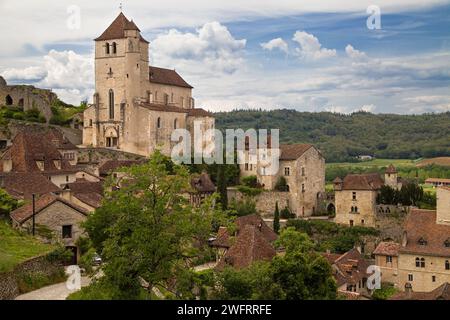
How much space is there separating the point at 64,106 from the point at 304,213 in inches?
1554

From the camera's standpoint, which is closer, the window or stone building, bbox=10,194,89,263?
stone building, bbox=10,194,89,263

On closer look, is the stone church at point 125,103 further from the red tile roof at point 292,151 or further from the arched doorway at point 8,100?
the red tile roof at point 292,151

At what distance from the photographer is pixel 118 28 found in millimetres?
78438

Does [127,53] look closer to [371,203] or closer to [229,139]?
[229,139]

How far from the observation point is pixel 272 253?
37469 mm

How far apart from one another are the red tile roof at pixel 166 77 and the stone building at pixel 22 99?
44.4ft

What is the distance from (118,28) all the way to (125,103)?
31.0 feet

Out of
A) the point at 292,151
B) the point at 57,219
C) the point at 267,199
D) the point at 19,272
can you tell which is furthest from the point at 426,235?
the point at 19,272

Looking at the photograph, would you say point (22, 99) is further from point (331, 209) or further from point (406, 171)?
point (406, 171)

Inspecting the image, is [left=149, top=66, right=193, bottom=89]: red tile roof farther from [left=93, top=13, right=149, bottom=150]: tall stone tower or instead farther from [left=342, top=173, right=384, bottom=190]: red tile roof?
[left=342, top=173, right=384, bottom=190]: red tile roof

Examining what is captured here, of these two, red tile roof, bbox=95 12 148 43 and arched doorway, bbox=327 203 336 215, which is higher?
red tile roof, bbox=95 12 148 43

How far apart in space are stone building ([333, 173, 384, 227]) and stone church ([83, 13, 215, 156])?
75.2ft

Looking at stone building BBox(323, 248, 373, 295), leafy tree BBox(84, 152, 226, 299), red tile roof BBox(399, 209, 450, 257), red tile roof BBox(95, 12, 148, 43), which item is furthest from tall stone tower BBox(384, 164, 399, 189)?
leafy tree BBox(84, 152, 226, 299)

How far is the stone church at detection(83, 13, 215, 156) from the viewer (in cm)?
7625
